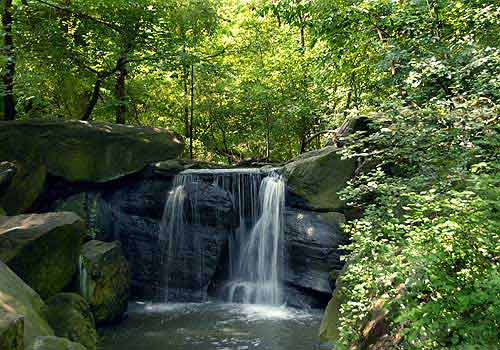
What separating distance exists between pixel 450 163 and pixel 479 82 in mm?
943

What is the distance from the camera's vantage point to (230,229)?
11312 mm

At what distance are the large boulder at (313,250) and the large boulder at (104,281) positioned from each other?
378 centimetres

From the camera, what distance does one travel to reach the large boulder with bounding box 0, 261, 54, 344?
14.8 ft

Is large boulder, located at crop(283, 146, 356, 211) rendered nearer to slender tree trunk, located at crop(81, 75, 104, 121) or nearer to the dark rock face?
the dark rock face

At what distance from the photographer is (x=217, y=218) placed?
11.3 m

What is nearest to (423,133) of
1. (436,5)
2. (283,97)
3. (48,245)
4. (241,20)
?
(436,5)

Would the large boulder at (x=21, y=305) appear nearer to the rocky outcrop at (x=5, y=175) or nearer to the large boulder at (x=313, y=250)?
the rocky outcrop at (x=5, y=175)

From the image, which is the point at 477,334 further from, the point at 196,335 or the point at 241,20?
the point at 241,20

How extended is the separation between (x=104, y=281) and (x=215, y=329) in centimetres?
258

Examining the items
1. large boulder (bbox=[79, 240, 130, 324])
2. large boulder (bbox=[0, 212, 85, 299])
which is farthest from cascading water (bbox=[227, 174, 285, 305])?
large boulder (bbox=[0, 212, 85, 299])

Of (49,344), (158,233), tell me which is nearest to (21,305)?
(49,344)

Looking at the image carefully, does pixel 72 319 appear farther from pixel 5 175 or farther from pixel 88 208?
pixel 88 208

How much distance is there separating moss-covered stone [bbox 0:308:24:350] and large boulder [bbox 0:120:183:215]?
23.8 feet

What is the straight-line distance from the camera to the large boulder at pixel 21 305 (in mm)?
4502
